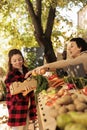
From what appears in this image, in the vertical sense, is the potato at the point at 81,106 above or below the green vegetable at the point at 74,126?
above

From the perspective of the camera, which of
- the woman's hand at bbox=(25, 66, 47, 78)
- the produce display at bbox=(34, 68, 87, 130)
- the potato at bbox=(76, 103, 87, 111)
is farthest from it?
the woman's hand at bbox=(25, 66, 47, 78)

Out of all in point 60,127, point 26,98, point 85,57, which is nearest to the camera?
point 60,127

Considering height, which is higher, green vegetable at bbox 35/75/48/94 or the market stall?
green vegetable at bbox 35/75/48/94

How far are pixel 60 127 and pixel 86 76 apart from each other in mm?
2500

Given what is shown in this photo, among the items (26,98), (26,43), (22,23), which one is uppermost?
(22,23)

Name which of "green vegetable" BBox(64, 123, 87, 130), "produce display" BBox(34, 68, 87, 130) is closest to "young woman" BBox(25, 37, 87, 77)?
"produce display" BBox(34, 68, 87, 130)

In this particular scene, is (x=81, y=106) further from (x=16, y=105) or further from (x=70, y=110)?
(x=16, y=105)

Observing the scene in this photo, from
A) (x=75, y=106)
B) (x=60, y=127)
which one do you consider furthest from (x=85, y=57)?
(x=60, y=127)

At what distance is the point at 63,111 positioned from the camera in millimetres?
2529

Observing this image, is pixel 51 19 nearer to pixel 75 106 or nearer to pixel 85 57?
pixel 85 57

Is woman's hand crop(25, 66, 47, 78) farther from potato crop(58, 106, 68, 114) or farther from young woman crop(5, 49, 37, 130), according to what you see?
potato crop(58, 106, 68, 114)

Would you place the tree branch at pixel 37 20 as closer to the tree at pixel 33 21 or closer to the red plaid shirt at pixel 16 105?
the tree at pixel 33 21

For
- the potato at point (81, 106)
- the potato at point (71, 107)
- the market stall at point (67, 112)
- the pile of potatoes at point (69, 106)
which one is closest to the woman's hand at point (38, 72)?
the market stall at point (67, 112)

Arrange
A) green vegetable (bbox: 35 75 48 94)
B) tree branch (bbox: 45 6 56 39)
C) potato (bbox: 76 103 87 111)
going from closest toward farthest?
potato (bbox: 76 103 87 111) < green vegetable (bbox: 35 75 48 94) < tree branch (bbox: 45 6 56 39)
